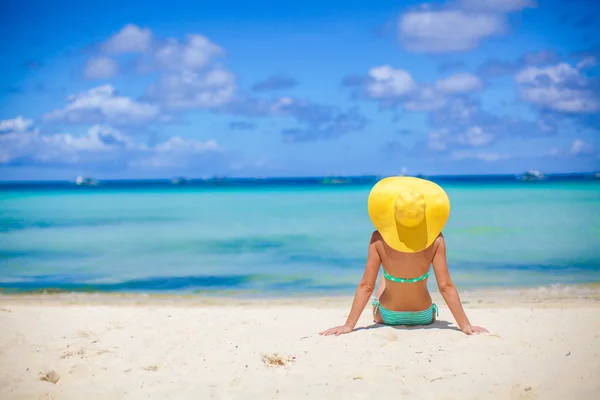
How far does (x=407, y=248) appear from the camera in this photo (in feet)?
15.8

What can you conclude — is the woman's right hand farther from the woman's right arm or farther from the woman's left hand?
the woman's left hand

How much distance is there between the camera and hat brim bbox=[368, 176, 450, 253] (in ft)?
15.5

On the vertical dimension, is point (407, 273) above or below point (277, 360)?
above

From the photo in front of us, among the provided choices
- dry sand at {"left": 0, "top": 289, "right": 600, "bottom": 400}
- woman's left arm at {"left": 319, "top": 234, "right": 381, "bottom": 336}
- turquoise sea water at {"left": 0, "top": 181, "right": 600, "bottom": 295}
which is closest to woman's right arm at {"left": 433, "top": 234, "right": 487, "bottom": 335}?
dry sand at {"left": 0, "top": 289, "right": 600, "bottom": 400}

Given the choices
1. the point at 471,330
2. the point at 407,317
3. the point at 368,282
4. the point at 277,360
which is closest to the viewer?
the point at 277,360

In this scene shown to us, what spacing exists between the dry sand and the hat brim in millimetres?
874

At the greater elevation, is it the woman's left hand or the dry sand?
the woman's left hand

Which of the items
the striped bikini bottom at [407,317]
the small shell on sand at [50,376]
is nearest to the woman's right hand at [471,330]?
the striped bikini bottom at [407,317]

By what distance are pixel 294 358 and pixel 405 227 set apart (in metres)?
1.48

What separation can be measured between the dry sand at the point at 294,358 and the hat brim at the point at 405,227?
2.87ft

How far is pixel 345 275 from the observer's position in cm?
1134

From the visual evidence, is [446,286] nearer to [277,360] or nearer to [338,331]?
[338,331]

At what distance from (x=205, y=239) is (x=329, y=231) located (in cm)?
480

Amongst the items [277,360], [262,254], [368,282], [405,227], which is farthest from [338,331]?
[262,254]
